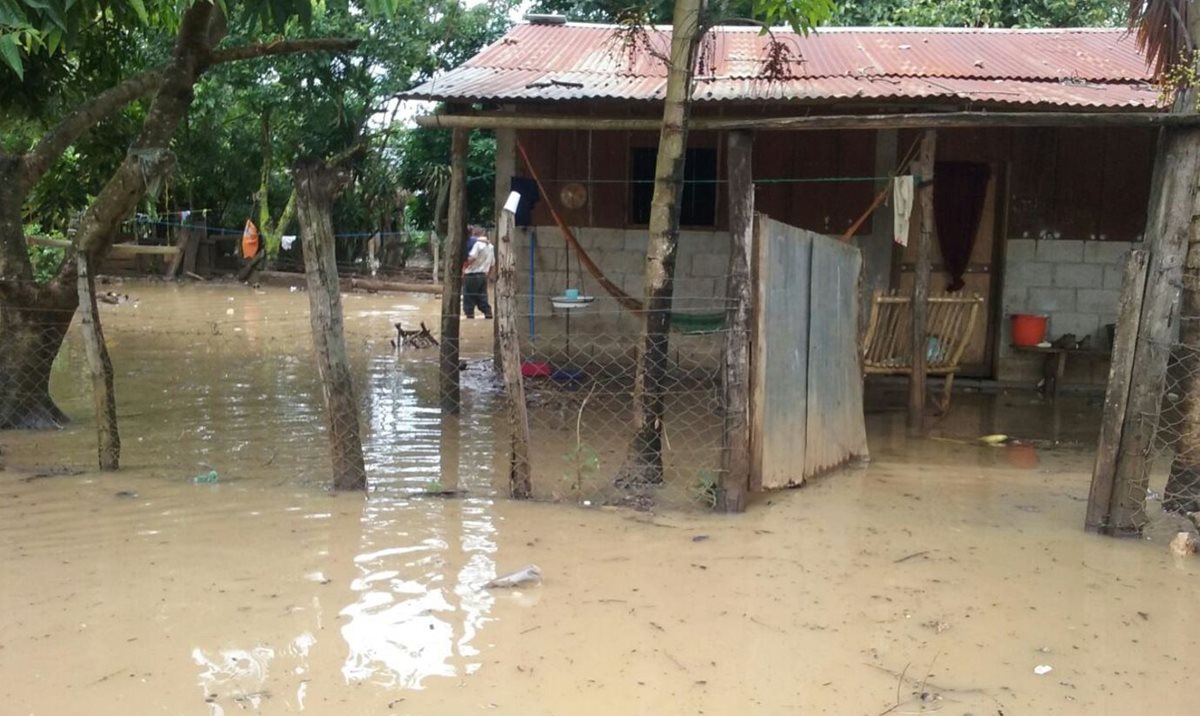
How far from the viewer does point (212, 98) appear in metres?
17.2

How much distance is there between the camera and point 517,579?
3.89m

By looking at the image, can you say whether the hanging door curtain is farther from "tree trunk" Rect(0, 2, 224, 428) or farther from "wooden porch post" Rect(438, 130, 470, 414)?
"tree trunk" Rect(0, 2, 224, 428)

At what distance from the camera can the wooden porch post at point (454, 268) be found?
7.32 metres

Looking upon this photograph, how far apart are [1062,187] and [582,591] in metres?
6.87

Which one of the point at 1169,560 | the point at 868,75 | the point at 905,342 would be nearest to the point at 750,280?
the point at 1169,560

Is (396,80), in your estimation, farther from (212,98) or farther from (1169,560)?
(1169,560)

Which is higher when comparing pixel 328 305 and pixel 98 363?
pixel 328 305

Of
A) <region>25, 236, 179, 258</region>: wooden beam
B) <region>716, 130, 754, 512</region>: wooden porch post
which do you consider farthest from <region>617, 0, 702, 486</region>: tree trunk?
<region>25, 236, 179, 258</region>: wooden beam

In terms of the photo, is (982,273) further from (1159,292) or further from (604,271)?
(1159,292)

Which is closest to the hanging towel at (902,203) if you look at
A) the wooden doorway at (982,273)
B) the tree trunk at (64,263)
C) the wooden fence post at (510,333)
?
the wooden doorway at (982,273)

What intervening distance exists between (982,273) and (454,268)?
494cm

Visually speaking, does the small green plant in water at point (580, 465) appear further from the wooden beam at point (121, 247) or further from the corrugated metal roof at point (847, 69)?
the wooden beam at point (121, 247)

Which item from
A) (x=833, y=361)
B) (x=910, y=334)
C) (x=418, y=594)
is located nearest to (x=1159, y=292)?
(x=833, y=361)

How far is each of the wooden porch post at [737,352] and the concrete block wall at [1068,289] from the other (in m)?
5.08
